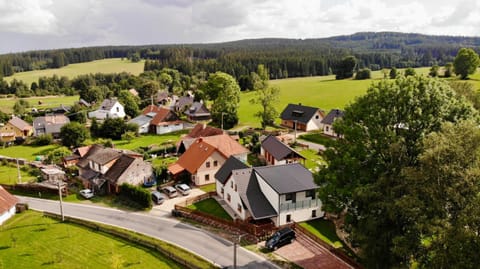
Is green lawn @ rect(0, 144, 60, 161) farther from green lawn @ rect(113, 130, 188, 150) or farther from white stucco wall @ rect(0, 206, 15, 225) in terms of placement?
white stucco wall @ rect(0, 206, 15, 225)

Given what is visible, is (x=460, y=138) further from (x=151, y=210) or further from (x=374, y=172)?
(x=151, y=210)

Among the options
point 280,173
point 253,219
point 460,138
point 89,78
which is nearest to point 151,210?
point 253,219

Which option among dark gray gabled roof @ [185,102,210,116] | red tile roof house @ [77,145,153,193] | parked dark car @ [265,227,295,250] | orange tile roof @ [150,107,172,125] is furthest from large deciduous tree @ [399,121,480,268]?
dark gray gabled roof @ [185,102,210,116]

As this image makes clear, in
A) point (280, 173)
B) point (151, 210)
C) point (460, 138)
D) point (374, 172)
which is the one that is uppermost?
point (460, 138)

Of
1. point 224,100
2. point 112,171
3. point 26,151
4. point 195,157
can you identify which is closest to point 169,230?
point 195,157

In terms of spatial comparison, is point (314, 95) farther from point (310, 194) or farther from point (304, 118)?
point (310, 194)
